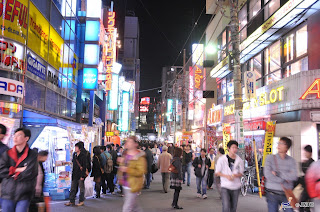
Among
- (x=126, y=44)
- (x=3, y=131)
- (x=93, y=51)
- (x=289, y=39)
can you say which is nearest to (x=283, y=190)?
(x=3, y=131)

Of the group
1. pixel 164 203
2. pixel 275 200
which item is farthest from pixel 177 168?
pixel 275 200

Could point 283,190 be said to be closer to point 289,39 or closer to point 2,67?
point 2,67

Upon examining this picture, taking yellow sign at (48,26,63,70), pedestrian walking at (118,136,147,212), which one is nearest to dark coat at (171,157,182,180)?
pedestrian walking at (118,136,147,212)

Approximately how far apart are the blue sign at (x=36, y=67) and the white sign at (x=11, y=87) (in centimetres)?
174

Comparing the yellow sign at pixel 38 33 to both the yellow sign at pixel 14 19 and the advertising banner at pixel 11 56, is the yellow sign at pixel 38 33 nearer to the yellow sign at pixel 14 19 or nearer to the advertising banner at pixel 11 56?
the yellow sign at pixel 14 19

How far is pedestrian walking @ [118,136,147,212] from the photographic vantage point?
21.2 ft

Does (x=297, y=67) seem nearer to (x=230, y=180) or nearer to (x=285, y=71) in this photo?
(x=285, y=71)

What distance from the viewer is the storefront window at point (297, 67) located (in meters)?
14.5

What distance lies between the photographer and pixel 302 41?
14.8m

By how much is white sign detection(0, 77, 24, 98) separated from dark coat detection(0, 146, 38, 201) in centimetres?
775

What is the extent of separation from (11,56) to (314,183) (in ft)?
37.6

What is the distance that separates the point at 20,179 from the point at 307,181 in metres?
4.27

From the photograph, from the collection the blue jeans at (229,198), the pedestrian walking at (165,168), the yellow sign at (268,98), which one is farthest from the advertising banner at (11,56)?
the yellow sign at (268,98)

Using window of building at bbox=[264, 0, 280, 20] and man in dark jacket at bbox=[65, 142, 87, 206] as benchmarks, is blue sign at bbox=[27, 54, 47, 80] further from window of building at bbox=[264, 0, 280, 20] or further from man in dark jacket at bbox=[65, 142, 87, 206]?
window of building at bbox=[264, 0, 280, 20]
